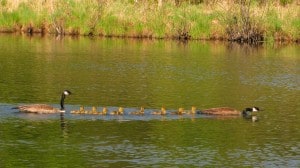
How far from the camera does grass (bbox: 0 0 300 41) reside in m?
45.7

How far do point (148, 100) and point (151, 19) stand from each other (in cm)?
2038

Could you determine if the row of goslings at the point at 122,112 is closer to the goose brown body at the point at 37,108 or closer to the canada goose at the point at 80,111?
the canada goose at the point at 80,111

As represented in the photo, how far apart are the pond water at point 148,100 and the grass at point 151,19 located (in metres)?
2.03

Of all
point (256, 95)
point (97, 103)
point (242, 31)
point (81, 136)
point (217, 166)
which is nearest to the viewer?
point (217, 166)

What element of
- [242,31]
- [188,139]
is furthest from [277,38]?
[188,139]

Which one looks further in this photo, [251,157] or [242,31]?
[242,31]

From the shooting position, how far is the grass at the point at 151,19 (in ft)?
150

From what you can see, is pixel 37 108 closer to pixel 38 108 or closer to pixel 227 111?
pixel 38 108

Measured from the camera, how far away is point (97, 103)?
25359 millimetres

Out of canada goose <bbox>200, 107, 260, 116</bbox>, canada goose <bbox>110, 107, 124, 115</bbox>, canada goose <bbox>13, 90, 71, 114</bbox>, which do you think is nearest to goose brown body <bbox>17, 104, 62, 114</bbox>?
canada goose <bbox>13, 90, 71, 114</bbox>

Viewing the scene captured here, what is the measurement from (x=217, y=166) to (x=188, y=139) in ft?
8.78

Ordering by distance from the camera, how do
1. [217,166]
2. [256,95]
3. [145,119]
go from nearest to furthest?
[217,166]
[145,119]
[256,95]

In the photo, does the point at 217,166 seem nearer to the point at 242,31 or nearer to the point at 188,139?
the point at 188,139

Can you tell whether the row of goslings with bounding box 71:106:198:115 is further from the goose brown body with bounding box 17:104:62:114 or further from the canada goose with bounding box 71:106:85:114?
the goose brown body with bounding box 17:104:62:114
